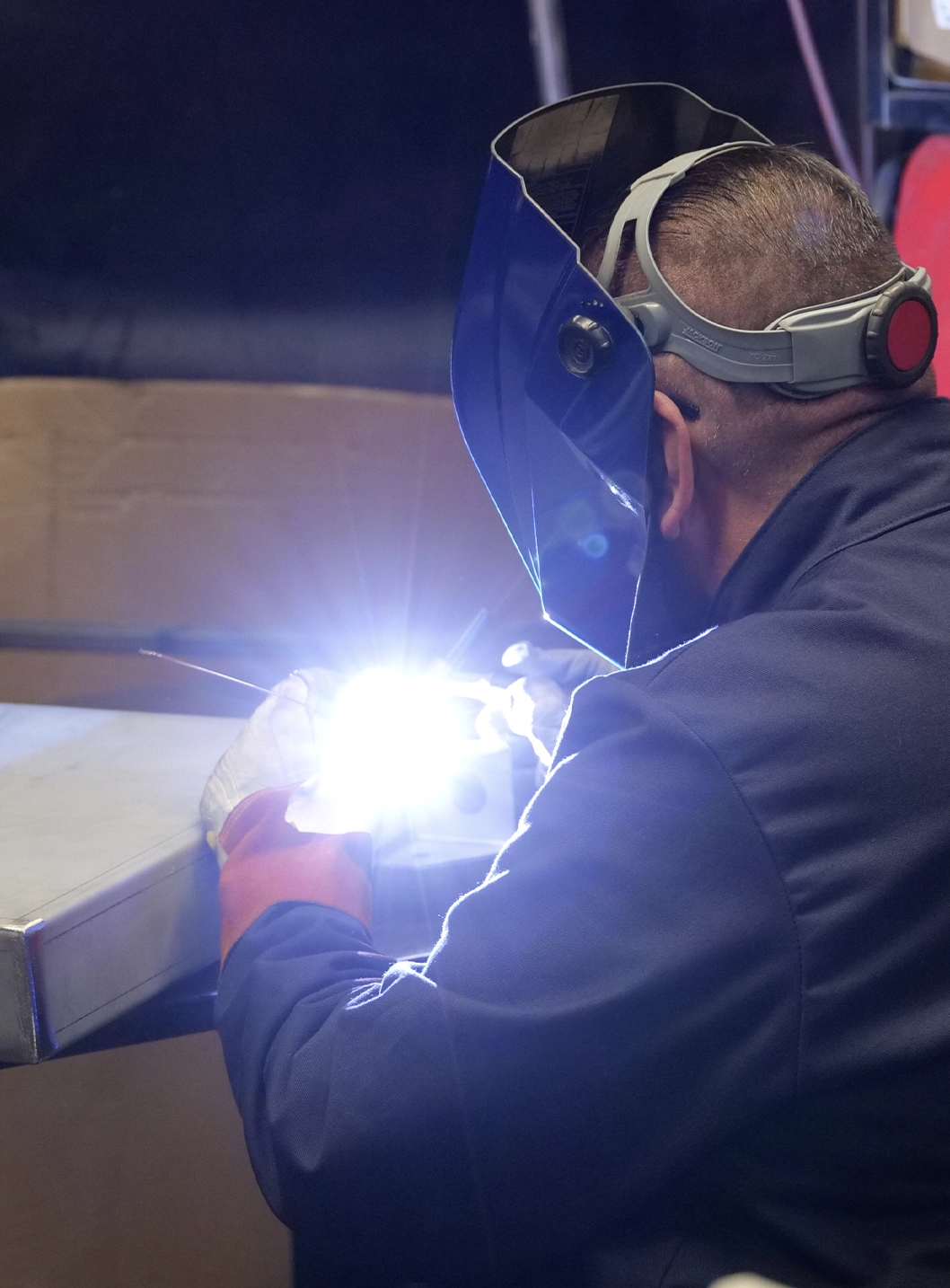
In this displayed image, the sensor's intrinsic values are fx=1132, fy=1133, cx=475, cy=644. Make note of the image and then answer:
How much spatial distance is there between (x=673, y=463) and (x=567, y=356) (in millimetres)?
115

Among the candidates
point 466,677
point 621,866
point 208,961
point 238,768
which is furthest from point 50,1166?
point 621,866

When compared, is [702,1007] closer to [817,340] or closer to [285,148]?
[817,340]

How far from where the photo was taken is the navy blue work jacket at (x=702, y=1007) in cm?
66

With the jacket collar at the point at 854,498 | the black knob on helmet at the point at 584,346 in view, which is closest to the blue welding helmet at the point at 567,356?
the black knob on helmet at the point at 584,346

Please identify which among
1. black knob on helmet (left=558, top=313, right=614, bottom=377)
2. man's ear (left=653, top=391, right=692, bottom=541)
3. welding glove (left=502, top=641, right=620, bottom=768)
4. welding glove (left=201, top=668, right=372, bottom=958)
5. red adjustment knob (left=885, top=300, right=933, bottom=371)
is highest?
red adjustment knob (left=885, top=300, right=933, bottom=371)

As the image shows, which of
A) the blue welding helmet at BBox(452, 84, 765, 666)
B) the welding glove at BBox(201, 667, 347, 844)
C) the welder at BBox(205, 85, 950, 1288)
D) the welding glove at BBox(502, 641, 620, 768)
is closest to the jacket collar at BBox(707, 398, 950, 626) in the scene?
the welder at BBox(205, 85, 950, 1288)

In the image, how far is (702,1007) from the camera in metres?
0.66

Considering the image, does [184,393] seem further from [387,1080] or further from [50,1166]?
[387,1080]

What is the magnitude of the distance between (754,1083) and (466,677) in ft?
2.46

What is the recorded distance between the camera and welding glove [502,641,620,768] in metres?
1.20

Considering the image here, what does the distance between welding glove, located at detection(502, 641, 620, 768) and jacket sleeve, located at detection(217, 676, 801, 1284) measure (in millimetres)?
380

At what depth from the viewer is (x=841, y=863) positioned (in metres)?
0.65

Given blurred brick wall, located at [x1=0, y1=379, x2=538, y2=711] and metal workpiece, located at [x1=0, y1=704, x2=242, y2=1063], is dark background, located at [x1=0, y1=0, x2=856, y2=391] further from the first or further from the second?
metal workpiece, located at [x1=0, y1=704, x2=242, y2=1063]

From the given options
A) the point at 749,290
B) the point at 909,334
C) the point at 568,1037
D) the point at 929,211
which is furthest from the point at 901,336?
the point at 929,211
